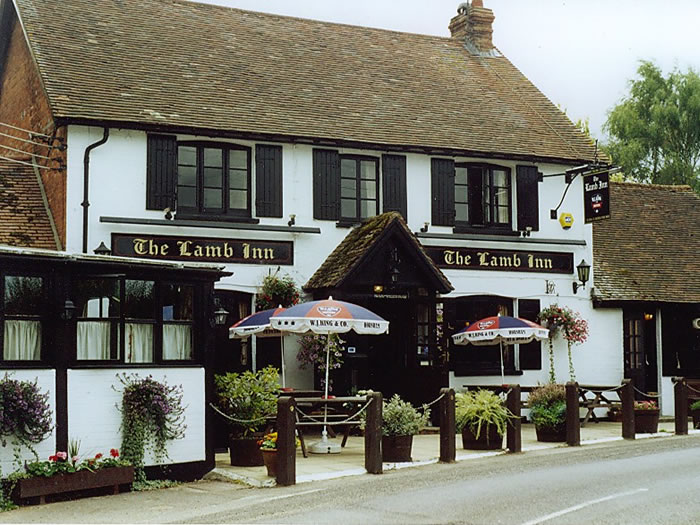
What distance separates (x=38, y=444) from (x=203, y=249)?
7.45m

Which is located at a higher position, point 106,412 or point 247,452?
point 106,412

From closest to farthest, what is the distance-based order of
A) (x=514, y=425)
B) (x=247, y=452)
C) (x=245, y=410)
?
(x=245, y=410), (x=247, y=452), (x=514, y=425)

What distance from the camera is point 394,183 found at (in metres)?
22.9

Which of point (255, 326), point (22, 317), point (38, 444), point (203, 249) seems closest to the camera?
point (38, 444)

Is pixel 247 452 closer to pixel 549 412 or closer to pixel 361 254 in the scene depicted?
pixel 361 254

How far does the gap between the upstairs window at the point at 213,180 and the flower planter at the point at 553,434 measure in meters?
7.18

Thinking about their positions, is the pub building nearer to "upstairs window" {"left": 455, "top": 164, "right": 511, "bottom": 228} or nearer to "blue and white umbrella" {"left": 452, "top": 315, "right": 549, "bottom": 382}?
"upstairs window" {"left": 455, "top": 164, "right": 511, "bottom": 228}

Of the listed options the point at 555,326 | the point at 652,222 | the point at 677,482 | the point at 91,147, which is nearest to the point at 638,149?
the point at 652,222

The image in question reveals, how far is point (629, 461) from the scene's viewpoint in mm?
16031

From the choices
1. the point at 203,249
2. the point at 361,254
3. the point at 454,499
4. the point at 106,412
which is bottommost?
the point at 454,499

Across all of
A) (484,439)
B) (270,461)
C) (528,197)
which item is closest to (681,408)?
(484,439)

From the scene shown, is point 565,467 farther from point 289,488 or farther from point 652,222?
point 652,222

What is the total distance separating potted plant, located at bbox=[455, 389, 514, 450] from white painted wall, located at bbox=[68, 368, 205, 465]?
4.65 m

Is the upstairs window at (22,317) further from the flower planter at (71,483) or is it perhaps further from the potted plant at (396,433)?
the potted plant at (396,433)
